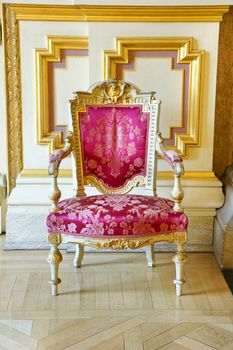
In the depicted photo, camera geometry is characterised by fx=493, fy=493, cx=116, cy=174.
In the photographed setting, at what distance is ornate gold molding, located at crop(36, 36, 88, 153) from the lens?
255cm

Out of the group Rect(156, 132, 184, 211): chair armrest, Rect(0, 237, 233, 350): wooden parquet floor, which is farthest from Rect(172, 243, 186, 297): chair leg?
Rect(156, 132, 184, 211): chair armrest

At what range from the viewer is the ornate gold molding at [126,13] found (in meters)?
2.47

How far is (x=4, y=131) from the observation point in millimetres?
2811

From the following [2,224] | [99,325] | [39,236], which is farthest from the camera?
[2,224]

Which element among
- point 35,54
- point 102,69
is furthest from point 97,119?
point 35,54

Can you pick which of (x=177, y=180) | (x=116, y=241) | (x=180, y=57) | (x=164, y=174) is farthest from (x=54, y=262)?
(x=180, y=57)

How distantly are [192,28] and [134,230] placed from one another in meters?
1.14

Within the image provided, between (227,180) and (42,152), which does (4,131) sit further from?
(227,180)

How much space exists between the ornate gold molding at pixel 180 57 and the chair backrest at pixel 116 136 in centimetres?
23

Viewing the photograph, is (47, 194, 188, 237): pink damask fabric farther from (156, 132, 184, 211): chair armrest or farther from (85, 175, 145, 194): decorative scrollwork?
(85, 175, 145, 194): decorative scrollwork

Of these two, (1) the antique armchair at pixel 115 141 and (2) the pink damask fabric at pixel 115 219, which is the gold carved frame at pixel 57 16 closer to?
(1) the antique armchair at pixel 115 141

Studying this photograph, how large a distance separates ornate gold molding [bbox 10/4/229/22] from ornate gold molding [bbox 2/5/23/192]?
0.10m

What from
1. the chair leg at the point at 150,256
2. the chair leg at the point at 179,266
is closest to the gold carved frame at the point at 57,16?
the chair leg at the point at 150,256

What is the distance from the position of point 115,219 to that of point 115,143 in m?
0.50
